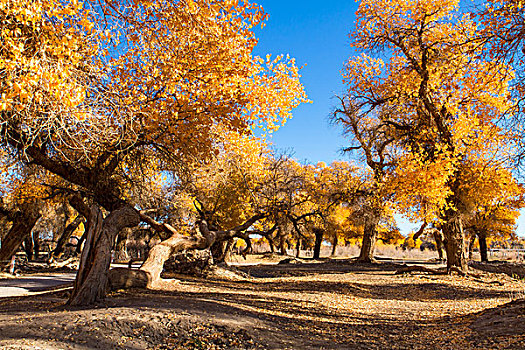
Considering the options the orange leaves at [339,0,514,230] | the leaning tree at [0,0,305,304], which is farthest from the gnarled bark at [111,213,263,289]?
the orange leaves at [339,0,514,230]

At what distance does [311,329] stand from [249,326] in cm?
125

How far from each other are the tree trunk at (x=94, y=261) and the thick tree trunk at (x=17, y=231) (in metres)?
10.7

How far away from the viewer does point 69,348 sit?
13.2 feet

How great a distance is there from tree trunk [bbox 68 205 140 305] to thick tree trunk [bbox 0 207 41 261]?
10.7 m

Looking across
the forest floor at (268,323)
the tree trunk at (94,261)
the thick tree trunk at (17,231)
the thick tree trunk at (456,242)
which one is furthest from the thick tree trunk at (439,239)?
the thick tree trunk at (17,231)

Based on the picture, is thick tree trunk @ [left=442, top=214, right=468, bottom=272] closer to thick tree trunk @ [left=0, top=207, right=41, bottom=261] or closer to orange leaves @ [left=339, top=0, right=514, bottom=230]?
orange leaves @ [left=339, top=0, right=514, bottom=230]

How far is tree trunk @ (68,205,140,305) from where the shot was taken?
6.88 meters

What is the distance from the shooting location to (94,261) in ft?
23.4

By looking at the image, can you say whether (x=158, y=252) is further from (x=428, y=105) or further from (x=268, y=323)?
(x=428, y=105)

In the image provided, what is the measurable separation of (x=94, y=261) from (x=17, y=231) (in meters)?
12.6

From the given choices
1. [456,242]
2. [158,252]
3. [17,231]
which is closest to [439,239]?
[456,242]

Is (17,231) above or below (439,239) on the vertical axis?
below

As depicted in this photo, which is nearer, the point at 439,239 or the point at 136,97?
the point at 136,97

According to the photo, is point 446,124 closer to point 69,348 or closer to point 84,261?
point 84,261
